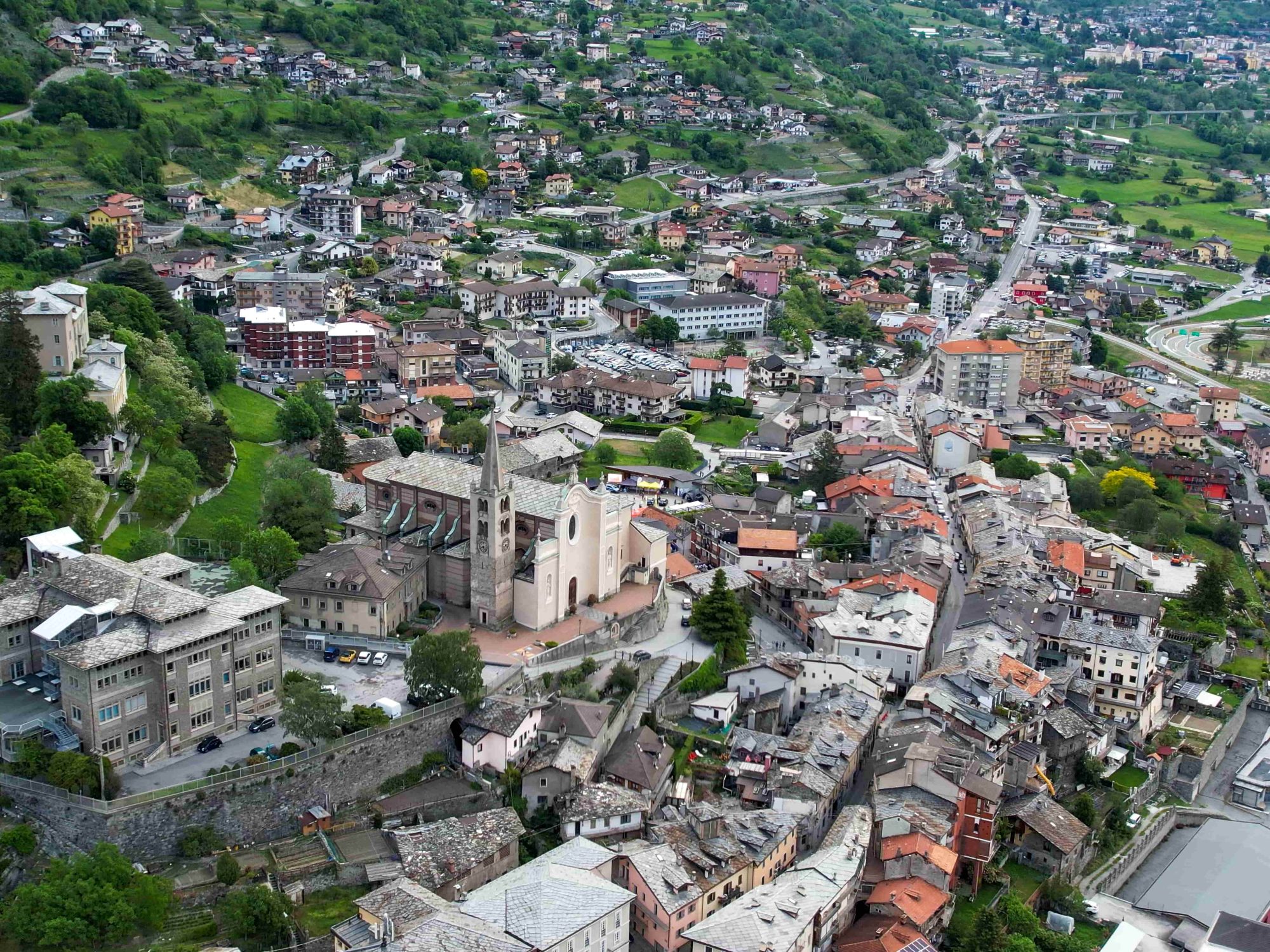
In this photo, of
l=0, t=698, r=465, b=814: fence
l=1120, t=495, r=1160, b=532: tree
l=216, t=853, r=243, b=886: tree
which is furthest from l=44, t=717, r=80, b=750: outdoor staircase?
l=1120, t=495, r=1160, b=532: tree

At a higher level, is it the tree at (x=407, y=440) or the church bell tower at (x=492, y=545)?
the church bell tower at (x=492, y=545)

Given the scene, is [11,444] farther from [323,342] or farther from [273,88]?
[273,88]

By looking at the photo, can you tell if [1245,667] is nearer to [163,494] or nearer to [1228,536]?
[1228,536]

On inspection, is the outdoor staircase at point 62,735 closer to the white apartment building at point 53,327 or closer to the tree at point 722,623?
the white apartment building at point 53,327

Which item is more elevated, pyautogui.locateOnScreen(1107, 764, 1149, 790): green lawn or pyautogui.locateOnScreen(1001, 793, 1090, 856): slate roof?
pyautogui.locateOnScreen(1001, 793, 1090, 856): slate roof

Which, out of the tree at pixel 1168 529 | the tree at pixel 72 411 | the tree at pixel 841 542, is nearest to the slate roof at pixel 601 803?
the tree at pixel 841 542

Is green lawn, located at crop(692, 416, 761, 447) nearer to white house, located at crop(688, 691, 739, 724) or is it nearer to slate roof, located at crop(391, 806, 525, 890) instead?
white house, located at crop(688, 691, 739, 724)
